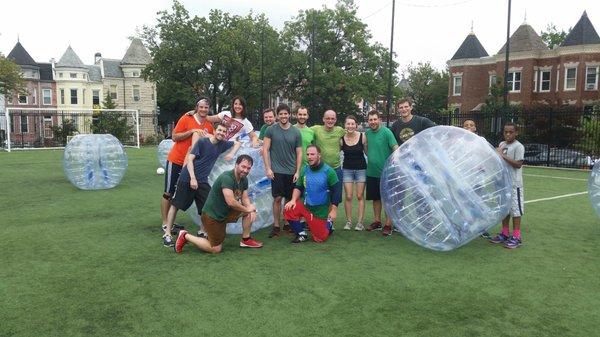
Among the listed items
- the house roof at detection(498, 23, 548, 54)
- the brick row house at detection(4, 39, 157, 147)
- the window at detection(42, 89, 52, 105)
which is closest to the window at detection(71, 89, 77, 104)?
the brick row house at detection(4, 39, 157, 147)

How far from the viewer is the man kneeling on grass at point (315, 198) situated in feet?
19.9

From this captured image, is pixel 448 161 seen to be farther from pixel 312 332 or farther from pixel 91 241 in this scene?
pixel 91 241

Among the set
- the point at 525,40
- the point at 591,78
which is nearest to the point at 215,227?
the point at 591,78

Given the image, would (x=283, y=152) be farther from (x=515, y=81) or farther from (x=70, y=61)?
(x=70, y=61)

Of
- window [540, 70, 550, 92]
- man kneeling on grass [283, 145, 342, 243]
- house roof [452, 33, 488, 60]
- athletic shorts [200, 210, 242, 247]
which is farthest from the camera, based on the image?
house roof [452, 33, 488, 60]

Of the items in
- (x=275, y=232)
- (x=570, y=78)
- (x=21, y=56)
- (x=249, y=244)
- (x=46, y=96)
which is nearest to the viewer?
(x=249, y=244)

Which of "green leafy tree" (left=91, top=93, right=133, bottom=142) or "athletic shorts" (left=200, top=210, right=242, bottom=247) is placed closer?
"athletic shorts" (left=200, top=210, right=242, bottom=247)

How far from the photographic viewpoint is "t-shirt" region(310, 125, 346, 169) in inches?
257

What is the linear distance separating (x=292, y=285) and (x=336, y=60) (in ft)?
110

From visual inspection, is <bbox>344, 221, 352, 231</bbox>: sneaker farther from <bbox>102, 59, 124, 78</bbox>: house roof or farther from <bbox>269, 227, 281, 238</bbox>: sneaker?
<bbox>102, 59, 124, 78</bbox>: house roof

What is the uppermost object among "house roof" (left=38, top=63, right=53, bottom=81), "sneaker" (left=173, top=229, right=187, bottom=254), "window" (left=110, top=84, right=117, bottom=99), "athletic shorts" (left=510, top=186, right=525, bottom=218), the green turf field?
"house roof" (left=38, top=63, right=53, bottom=81)

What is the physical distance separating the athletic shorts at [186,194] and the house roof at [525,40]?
35.9 m

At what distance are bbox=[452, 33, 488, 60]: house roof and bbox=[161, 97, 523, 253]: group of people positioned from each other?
3615 centimetres

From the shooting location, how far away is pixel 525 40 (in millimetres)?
35656
